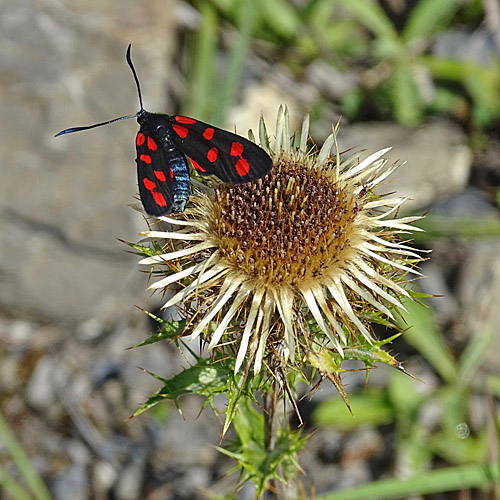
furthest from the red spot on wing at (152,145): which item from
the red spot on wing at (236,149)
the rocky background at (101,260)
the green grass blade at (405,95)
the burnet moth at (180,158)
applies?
the green grass blade at (405,95)

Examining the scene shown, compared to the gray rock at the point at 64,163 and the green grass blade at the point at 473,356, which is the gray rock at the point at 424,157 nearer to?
the green grass blade at the point at 473,356

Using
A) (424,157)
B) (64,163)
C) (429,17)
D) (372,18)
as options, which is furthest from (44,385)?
(429,17)

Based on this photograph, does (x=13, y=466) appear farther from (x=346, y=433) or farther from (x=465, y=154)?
(x=465, y=154)

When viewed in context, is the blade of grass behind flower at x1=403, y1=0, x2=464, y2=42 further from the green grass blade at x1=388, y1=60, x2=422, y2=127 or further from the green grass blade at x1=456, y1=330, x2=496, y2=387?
the green grass blade at x1=456, y1=330, x2=496, y2=387

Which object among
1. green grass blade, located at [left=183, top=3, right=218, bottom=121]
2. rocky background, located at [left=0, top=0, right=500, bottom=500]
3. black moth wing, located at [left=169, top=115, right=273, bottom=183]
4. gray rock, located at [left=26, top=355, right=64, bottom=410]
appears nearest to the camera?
black moth wing, located at [left=169, top=115, right=273, bottom=183]

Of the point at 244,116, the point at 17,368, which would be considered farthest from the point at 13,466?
the point at 244,116

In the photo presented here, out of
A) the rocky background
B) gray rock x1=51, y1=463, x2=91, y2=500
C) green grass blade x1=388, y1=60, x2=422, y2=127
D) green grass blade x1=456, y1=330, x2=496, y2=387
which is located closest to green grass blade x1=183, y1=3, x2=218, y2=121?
the rocky background

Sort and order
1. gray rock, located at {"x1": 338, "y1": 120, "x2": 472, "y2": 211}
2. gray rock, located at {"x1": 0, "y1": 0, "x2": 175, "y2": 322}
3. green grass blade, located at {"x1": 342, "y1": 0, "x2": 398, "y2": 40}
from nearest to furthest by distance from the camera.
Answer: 1. gray rock, located at {"x1": 0, "y1": 0, "x2": 175, "y2": 322}
2. gray rock, located at {"x1": 338, "y1": 120, "x2": 472, "y2": 211}
3. green grass blade, located at {"x1": 342, "y1": 0, "x2": 398, "y2": 40}
